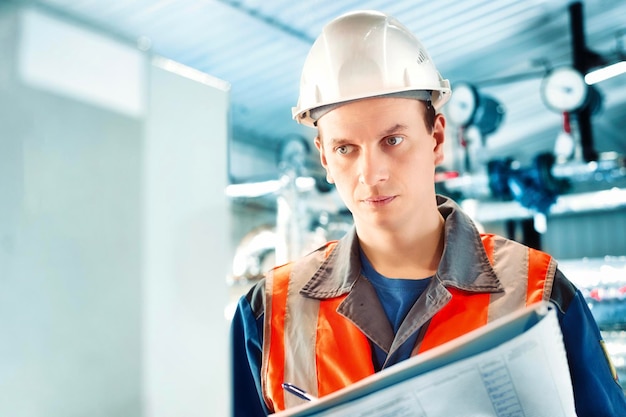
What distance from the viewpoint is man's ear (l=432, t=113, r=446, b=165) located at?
1194mm

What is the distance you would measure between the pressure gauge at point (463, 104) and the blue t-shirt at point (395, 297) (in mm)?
3681

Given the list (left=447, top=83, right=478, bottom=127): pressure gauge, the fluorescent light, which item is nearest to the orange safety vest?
(left=447, top=83, right=478, bottom=127): pressure gauge

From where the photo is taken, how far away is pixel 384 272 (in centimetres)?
119

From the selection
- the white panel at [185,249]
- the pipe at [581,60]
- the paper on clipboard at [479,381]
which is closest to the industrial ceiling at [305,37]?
the pipe at [581,60]

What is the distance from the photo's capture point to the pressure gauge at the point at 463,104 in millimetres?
4613

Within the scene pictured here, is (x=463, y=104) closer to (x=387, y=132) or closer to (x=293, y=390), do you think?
(x=387, y=132)

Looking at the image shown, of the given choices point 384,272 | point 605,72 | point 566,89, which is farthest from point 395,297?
point 605,72

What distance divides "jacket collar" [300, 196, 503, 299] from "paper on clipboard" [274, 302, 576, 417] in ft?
1.09

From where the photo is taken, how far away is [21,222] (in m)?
0.30

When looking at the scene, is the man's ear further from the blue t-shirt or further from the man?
the blue t-shirt

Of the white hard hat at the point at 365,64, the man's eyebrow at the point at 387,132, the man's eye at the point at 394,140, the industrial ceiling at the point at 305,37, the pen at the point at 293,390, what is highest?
the industrial ceiling at the point at 305,37

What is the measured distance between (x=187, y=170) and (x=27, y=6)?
0.12 meters

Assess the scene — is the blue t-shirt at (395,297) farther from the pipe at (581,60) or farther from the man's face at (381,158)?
the pipe at (581,60)

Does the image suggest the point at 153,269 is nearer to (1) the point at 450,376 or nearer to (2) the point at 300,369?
(1) the point at 450,376
